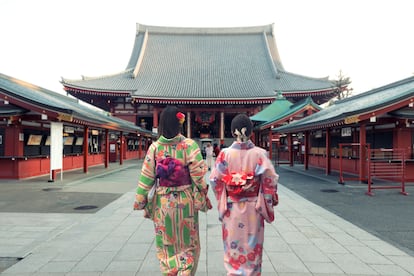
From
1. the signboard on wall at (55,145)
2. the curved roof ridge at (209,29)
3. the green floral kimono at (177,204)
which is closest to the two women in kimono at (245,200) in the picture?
the green floral kimono at (177,204)

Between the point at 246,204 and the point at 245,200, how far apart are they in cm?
4

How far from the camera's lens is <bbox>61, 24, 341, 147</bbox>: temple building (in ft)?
89.6

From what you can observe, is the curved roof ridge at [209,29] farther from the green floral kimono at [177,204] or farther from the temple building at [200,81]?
the green floral kimono at [177,204]

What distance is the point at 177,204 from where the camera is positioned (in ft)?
9.85

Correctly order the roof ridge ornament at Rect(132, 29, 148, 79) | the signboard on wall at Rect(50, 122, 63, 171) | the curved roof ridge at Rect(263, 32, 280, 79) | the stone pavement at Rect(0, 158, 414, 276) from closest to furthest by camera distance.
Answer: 1. the stone pavement at Rect(0, 158, 414, 276)
2. the signboard on wall at Rect(50, 122, 63, 171)
3. the roof ridge ornament at Rect(132, 29, 148, 79)
4. the curved roof ridge at Rect(263, 32, 280, 79)

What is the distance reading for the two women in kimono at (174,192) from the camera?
9.82 ft

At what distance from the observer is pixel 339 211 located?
6.91 metres

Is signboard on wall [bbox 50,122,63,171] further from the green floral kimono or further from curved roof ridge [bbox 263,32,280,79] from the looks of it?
curved roof ridge [bbox 263,32,280,79]

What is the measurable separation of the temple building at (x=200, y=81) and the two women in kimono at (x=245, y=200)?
23872 mm

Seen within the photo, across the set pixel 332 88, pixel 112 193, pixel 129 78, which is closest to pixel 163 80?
pixel 129 78

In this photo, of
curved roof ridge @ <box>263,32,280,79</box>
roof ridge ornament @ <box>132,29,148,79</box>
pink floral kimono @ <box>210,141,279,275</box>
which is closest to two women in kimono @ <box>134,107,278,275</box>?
pink floral kimono @ <box>210,141,279,275</box>

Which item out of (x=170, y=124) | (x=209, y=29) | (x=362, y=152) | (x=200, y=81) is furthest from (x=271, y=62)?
(x=170, y=124)

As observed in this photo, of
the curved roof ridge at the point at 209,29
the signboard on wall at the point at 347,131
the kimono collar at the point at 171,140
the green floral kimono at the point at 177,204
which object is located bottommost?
the green floral kimono at the point at 177,204

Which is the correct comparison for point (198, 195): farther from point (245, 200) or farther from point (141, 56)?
point (141, 56)
